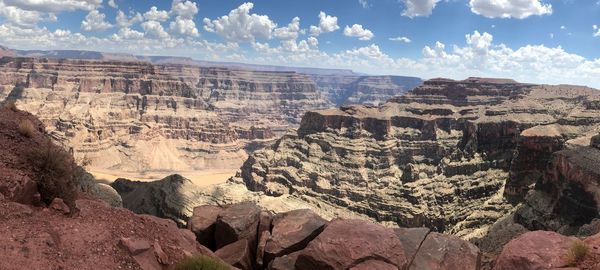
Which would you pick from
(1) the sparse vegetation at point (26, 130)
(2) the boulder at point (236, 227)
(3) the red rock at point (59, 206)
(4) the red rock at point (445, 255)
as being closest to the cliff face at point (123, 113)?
(2) the boulder at point (236, 227)

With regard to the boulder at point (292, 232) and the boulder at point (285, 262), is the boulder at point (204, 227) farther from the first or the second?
the boulder at point (285, 262)

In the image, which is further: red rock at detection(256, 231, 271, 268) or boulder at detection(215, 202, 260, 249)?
boulder at detection(215, 202, 260, 249)

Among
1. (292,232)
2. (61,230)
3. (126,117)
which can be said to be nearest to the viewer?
(61,230)

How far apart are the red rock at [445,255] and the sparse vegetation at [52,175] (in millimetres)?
9812

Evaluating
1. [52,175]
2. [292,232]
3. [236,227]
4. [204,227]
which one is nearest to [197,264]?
[52,175]

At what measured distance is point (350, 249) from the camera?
13.7m

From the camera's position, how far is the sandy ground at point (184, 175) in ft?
344

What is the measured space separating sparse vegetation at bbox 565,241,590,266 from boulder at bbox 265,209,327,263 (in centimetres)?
747

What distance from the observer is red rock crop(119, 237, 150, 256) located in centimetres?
Result: 1108

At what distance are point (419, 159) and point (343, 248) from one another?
7501 centimetres

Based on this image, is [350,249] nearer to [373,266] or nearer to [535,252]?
[373,266]

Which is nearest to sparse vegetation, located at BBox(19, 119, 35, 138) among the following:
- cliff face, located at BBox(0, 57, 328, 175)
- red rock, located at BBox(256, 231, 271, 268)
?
red rock, located at BBox(256, 231, 271, 268)

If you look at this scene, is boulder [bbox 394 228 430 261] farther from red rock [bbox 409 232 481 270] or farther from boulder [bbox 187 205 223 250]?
boulder [bbox 187 205 223 250]

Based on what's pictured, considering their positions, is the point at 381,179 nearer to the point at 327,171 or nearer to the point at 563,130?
the point at 327,171
